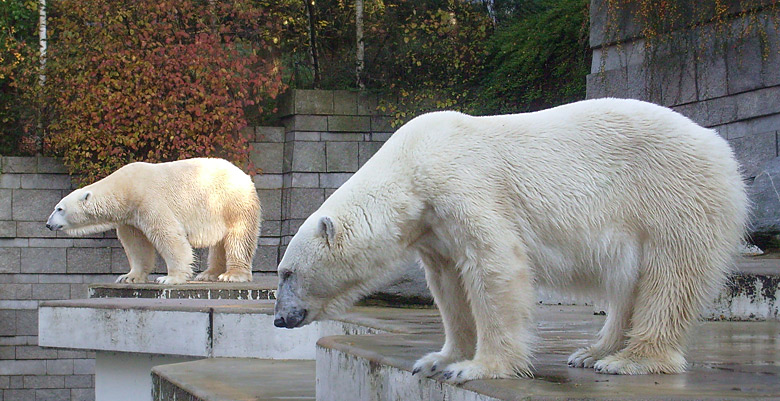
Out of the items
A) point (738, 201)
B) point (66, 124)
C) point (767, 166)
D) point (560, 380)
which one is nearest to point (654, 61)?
point (767, 166)

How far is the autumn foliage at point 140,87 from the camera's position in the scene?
12102 millimetres

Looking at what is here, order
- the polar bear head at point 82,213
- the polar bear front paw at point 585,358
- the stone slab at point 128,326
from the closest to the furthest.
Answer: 1. the polar bear front paw at point 585,358
2. the stone slab at point 128,326
3. the polar bear head at point 82,213

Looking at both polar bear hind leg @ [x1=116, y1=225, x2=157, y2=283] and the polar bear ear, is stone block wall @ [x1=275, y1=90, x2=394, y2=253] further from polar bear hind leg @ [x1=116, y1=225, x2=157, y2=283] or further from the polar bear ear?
the polar bear ear

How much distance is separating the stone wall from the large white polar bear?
9.21 metres

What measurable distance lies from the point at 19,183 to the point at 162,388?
7.92m

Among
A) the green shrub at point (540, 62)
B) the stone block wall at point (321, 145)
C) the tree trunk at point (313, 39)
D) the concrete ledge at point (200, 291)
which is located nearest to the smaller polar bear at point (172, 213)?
the concrete ledge at point (200, 291)

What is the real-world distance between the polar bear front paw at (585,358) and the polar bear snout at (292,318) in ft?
3.06

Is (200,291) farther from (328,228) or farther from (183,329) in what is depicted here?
(328,228)

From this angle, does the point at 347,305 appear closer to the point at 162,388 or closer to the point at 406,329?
the point at 406,329

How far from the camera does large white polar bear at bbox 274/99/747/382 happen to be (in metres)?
2.94

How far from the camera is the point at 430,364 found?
3.04m

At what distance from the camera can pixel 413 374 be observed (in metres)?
3.06

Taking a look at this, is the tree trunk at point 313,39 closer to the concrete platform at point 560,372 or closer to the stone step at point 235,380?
the stone step at point 235,380

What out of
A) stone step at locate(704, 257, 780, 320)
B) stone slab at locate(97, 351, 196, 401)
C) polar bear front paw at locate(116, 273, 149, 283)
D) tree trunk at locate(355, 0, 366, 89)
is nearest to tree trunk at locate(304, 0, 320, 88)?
tree trunk at locate(355, 0, 366, 89)
